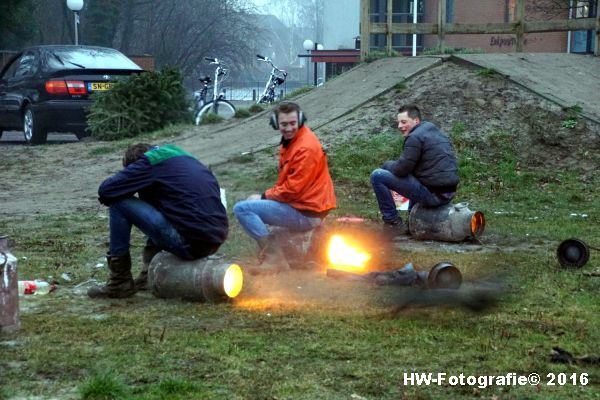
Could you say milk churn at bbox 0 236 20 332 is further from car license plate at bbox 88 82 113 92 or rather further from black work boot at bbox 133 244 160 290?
car license plate at bbox 88 82 113 92

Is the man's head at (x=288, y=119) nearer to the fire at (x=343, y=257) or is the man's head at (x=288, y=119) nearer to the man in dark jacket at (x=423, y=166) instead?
the fire at (x=343, y=257)

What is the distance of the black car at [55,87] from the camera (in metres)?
17.7

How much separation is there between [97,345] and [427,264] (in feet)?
11.8

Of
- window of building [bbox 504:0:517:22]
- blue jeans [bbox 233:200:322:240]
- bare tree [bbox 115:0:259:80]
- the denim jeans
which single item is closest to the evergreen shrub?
blue jeans [bbox 233:200:322:240]

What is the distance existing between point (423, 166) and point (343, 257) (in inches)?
81.0

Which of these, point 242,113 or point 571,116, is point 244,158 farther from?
point 571,116

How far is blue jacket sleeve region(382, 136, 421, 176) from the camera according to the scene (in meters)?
9.76

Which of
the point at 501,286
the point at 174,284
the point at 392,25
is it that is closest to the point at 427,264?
the point at 501,286

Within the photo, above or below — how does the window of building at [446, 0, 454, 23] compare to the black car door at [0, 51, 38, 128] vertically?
above

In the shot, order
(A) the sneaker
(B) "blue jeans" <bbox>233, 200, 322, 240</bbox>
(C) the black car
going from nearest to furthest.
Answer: (B) "blue jeans" <bbox>233, 200, 322, 240</bbox>, (A) the sneaker, (C) the black car

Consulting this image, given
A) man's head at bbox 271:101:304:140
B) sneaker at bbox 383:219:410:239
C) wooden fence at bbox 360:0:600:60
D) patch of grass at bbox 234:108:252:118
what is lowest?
sneaker at bbox 383:219:410:239

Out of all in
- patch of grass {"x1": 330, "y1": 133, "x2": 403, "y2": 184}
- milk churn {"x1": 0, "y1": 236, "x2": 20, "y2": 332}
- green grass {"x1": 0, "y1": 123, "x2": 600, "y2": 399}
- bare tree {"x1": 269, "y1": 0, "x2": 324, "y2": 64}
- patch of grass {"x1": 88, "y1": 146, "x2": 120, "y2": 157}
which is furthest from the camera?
bare tree {"x1": 269, "y1": 0, "x2": 324, "y2": 64}

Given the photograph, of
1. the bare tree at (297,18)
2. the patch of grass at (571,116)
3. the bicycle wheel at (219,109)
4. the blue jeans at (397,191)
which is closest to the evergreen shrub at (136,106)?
the bicycle wheel at (219,109)

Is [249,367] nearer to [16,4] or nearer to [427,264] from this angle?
[427,264]
